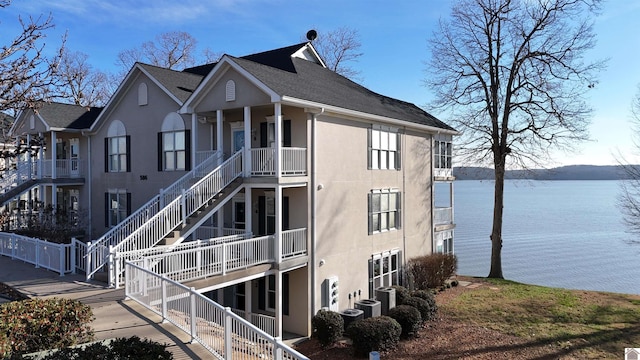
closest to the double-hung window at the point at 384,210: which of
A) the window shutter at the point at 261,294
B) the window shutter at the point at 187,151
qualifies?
the window shutter at the point at 261,294

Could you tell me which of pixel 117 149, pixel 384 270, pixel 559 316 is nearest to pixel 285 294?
pixel 384 270

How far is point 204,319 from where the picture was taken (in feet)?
27.4

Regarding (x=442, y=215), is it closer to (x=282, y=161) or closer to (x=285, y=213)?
(x=285, y=213)

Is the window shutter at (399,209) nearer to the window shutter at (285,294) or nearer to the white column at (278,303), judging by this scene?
the window shutter at (285,294)

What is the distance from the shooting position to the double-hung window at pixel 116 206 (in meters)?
21.2

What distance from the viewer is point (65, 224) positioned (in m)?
20.7

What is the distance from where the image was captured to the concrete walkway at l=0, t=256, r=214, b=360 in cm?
821

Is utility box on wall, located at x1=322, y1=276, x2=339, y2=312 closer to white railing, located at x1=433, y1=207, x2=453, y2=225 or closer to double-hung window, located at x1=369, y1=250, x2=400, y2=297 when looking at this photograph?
double-hung window, located at x1=369, y1=250, x2=400, y2=297

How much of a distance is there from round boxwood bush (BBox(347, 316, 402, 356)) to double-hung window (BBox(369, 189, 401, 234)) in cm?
571

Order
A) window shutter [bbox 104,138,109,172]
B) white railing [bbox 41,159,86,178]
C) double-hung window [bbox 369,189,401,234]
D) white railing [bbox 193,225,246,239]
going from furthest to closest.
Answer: white railing [bbox 41,159,86,178] → window shutter [bbox 104,138,109,172] → double-hung window [bbox 369,189,401,234] → white railing [bbox 193,225,246,239]

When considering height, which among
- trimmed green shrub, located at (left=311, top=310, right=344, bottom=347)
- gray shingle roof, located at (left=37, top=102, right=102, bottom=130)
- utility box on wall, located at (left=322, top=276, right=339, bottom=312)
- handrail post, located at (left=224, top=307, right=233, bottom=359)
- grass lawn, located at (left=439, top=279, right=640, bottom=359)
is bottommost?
grass lawn, located at (left=439, top=279, right=640, bottom=359)

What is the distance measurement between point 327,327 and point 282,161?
5734 mm

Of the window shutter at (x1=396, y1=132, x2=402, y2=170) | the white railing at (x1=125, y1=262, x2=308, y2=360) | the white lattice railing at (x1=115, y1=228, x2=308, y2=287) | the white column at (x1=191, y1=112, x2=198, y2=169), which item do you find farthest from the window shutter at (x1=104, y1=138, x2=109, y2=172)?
the window shutter at (x1=396, y1=132, x2=402, y2=170)

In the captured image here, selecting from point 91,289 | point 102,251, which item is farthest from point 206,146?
point 91,289
